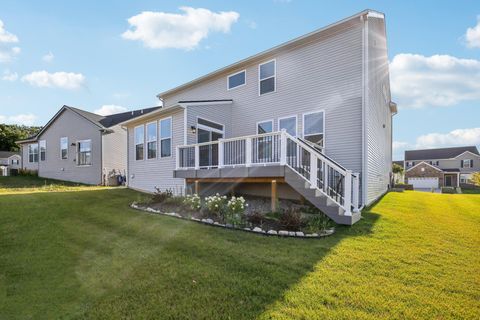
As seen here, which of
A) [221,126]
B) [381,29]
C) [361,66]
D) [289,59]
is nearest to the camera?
[361,66]

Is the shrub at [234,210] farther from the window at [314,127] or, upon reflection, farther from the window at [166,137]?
the window at [166,137]

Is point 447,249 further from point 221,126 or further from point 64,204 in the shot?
point 64,204

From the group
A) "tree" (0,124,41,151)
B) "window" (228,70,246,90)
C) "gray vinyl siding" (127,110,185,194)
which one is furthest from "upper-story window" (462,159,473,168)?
"tree" (0,124,41,151)

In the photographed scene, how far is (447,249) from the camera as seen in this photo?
493 cm

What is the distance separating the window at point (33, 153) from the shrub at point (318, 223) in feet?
80.9

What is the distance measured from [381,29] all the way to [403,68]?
17.0ft

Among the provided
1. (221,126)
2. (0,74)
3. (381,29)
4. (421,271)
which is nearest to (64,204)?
(221,126)

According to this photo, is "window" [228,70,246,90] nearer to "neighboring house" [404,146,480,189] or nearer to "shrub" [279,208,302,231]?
"shrub" [279,208,302,231]

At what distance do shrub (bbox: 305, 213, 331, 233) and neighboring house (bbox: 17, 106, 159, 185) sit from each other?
587 inches

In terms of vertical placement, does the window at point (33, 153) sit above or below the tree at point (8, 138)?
below

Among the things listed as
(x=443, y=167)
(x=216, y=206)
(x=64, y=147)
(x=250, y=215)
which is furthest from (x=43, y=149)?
(x=443, y=167)

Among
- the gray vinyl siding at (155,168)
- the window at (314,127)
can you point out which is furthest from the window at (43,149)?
the window at (314,127)

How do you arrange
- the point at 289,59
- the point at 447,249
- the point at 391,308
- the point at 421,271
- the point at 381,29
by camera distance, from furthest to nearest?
the point at 381,29
the point at 289,59
the point at 447,249
the point at 421,271
the point at 391,308

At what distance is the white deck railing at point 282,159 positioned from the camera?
259 inches
